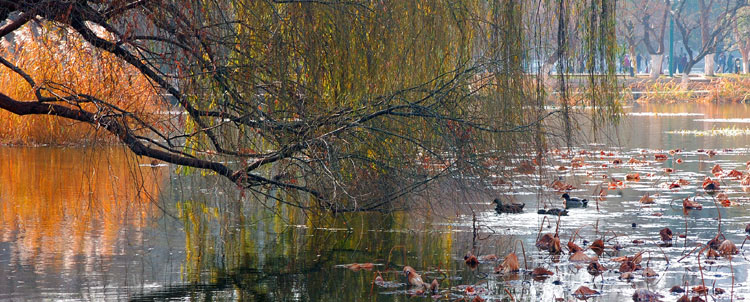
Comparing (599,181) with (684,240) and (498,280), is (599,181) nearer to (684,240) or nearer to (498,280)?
(684,240)

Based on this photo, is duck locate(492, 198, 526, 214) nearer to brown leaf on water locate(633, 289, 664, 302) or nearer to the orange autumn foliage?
the orange autumn foliage

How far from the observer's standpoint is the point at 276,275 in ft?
25.4

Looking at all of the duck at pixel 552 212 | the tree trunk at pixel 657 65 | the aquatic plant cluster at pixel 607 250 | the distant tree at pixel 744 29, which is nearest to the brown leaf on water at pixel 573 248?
the aquatic plant cluster at pixel 607 250

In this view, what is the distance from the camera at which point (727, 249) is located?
27.9 feet

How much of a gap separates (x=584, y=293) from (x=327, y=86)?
118 inches

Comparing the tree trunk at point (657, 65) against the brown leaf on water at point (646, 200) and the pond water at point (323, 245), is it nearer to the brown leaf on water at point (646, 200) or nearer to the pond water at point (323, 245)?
the pond water at point (323, 245)

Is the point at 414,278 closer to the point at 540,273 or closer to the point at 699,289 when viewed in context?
the point at 540,273

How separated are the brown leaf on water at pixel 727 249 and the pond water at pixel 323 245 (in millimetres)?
81

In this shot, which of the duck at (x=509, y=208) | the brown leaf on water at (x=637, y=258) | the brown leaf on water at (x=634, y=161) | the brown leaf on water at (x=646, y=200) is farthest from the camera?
the brown leaf on water at (x=634, y=161)

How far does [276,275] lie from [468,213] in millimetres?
3311

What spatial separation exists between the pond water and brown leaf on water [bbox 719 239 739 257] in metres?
0.08

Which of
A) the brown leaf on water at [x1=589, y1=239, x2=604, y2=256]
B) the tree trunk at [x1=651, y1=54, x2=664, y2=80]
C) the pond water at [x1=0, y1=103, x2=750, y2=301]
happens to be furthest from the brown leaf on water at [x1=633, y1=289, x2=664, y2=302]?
the tree trunk at [x1=651, y1=54, x2=664, y2=80]

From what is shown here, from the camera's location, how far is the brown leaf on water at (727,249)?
27.8ft

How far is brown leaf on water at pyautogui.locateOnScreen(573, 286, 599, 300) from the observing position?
6863 millimetres
